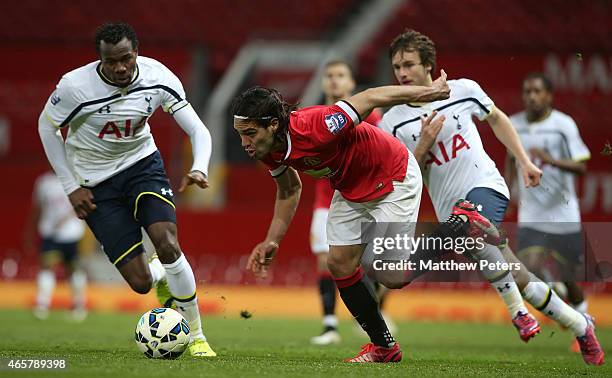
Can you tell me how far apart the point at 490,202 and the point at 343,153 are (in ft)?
4.98

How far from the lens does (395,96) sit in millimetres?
6777

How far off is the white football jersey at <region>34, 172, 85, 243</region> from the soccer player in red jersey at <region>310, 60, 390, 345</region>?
18.7 feet

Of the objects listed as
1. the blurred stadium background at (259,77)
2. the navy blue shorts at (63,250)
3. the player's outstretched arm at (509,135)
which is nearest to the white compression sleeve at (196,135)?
the player's outstretched arm at (509,135)

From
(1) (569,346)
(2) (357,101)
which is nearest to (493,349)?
(1) (569,346)

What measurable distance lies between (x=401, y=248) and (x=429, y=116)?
4.02 feet

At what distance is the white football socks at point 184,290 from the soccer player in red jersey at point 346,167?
21.5 inches

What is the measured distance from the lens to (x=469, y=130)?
8.24 meters

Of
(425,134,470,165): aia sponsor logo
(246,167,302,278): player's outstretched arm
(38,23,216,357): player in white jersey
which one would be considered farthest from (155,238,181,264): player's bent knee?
(425,134,470,165): aia sponsor logo

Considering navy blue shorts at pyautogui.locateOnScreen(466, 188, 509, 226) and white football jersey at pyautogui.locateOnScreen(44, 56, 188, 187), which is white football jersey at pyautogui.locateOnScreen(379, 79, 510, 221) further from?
white football jersey at pyautogui.locateOnScreen(44, 56, 188, 187)

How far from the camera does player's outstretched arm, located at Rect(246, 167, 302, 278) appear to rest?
7.19m

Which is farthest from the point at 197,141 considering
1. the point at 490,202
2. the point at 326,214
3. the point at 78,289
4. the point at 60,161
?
the point at 78,289

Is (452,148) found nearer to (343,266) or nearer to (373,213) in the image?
(373,213)

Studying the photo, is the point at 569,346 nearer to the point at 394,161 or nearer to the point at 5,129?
the point at 394,161

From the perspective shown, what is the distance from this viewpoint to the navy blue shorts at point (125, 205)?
25.6ft
